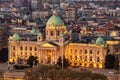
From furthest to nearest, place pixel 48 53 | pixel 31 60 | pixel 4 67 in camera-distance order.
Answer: pixel 48 53 → pixel 31 60 → pixel 4 67

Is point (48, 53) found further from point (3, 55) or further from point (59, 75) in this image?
point (59, 75)

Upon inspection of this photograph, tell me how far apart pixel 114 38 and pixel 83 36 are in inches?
197

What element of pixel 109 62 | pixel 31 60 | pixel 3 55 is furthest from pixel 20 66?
pixel 109 62

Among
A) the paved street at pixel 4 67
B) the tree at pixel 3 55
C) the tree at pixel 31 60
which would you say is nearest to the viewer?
the paved street at pixel 4 67

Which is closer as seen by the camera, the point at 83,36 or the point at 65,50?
A: the point at 65,50

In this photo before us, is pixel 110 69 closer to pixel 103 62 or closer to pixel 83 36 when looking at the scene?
pixel 103 62

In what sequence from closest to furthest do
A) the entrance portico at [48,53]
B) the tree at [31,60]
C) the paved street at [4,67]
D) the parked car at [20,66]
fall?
the paved street at [4,67] → the parked car at [20,66] → the tree at [31,60] → the entrance portico at [48,53]

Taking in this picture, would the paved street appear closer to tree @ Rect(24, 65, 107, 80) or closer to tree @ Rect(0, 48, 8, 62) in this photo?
tree @ Rect(0, 48, 8, 62)

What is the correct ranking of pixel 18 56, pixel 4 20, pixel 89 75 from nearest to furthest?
pixel 89 75 → pixel 18 56 → pixel 4 20

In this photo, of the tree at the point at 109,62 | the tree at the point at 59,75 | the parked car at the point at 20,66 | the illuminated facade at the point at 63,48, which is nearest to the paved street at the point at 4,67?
the parked car at the point at 20,66

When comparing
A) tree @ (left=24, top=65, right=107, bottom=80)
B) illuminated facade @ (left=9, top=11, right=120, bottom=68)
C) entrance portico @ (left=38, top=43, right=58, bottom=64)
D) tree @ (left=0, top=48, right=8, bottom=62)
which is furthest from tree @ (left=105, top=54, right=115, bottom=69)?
tree @ (left=24, top=65, right=107, bottom=80)

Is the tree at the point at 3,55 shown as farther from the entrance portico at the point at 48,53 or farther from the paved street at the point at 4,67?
the entrance portico at the point at 48,53

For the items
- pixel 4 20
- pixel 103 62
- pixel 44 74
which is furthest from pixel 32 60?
pixel 4 20

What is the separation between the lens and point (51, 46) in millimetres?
72000
